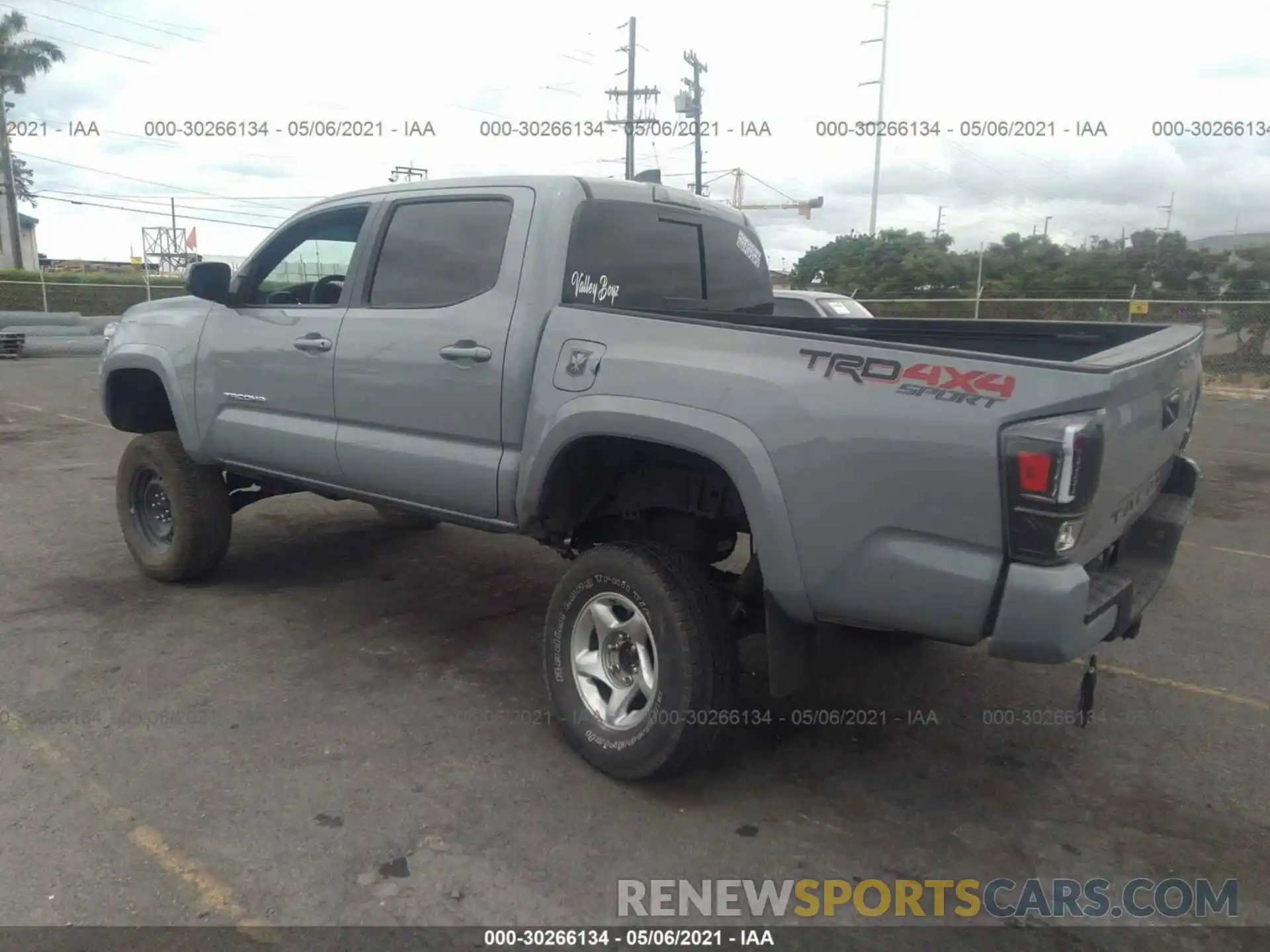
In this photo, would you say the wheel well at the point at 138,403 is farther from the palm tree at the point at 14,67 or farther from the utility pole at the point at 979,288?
the palm tree at the point at 14,67

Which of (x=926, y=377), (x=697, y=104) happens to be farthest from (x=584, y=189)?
(x=697, y=104)

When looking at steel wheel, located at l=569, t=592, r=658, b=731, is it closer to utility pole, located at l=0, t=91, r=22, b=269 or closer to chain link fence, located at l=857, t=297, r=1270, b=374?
chain link fence, located at l=857, t=297, r=1270, b=374

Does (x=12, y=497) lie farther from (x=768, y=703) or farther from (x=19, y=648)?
(x=768, y=703)

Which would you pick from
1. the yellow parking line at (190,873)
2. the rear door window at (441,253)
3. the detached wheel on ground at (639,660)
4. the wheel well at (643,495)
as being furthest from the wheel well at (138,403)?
the detached wheel on ground at (639,660)

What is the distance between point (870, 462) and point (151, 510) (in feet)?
14.7

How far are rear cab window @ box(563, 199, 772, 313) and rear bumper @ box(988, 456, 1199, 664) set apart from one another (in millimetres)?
1810

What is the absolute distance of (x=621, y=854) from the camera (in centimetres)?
292

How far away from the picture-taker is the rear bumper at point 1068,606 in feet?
8.09

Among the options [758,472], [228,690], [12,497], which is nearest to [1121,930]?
[758,472]

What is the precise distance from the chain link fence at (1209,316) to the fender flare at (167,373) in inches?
572

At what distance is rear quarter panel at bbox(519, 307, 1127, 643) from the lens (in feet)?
8.17

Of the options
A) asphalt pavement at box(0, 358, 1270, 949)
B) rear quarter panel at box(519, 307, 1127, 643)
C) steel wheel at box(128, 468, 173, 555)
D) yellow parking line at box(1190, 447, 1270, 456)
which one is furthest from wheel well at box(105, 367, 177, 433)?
yellow parking line at box(1190, 447, 1270, 456)

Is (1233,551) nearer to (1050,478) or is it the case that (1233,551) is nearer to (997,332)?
(997,332)

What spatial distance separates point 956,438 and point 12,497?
24.5 feet
